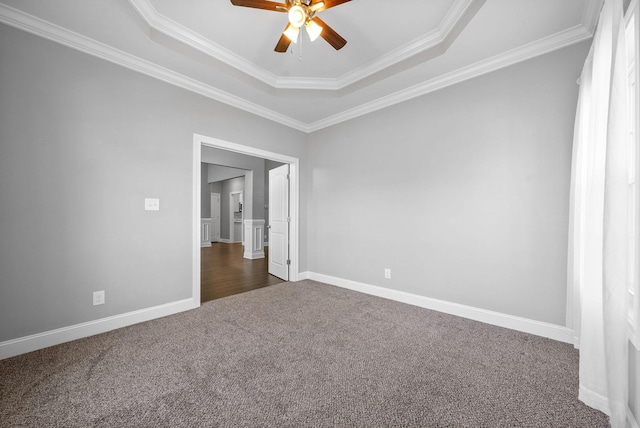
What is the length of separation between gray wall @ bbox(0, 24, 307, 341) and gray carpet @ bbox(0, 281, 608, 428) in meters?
0.44

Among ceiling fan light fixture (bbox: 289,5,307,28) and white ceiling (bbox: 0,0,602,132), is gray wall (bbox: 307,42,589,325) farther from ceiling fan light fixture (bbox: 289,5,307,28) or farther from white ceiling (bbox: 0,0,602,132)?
ceiling fan light fixture (bbox: 289,5,307,28)

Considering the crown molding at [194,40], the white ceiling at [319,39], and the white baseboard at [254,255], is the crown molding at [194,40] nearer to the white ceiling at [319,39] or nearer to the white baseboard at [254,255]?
the white ceiling at [319,39]

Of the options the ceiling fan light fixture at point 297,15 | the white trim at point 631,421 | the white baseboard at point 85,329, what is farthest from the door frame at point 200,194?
the white trim at point 631,421

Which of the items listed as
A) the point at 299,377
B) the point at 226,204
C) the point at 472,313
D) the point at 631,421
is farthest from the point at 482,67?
the point at 226,204

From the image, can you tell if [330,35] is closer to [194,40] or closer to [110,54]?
[194,40]

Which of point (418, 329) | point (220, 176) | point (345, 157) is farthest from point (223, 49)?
point (220, 176)

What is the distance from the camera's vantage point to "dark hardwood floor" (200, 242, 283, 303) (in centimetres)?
377

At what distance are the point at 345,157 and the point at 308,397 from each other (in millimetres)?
3193

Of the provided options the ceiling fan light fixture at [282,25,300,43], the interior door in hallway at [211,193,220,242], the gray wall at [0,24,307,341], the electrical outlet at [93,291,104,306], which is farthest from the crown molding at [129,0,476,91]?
the interior door in hallway at [211,193,220,242]

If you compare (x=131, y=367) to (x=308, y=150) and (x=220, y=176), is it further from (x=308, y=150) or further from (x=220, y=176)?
(x=220, y=176)

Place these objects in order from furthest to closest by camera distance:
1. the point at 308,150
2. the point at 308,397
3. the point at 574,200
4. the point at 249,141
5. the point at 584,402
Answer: the point at 308,150 → the point at 249,141 → the point at 574,200 → the point at 308,397 → the point at 584,402

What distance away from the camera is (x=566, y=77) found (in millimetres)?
2281

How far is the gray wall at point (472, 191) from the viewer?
234cm

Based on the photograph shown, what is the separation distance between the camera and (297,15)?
1.83 metres
